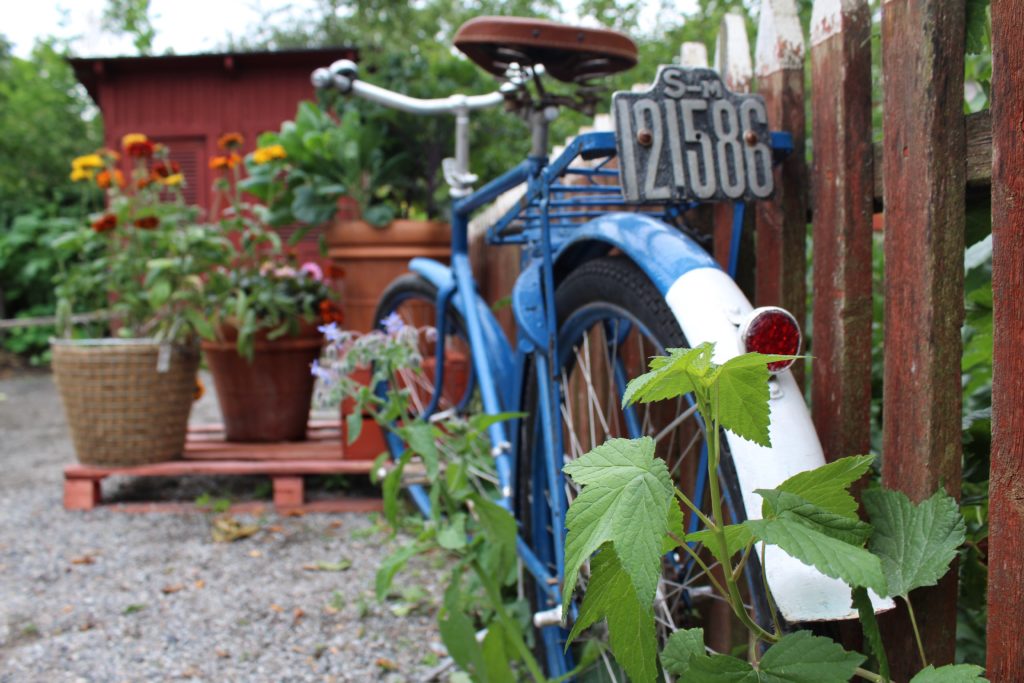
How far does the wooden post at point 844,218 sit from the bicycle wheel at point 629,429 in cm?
18

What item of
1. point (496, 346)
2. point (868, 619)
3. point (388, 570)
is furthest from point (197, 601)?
point (868, 619)

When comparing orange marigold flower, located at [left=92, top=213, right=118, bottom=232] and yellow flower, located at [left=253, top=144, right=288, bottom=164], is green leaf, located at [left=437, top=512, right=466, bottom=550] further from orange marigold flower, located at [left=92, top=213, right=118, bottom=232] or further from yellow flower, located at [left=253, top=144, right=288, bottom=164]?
yellow flower, located at [left=253, top=144, right=288, bottom=164]

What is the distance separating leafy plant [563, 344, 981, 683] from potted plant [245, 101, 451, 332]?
2.86m

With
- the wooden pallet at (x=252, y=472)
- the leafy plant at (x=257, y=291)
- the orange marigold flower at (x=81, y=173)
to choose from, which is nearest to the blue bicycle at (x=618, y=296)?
the wooden pallet at (x=252, y=472)

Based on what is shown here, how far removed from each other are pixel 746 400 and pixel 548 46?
0.97 m

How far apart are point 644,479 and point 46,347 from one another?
9.92 m

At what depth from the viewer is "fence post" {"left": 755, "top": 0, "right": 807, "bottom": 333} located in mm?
1251

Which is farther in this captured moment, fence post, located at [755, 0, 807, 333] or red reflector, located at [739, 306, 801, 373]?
fence post, located at [755, 0, 807, 333]

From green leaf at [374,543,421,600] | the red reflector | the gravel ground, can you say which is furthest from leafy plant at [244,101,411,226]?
the red reflector

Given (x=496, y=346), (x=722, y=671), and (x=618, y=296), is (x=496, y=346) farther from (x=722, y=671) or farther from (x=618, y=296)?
(x=722, y=671)

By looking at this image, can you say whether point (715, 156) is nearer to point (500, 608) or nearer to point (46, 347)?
point (500, 608)

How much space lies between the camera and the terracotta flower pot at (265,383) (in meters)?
3.34

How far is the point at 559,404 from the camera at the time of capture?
1.49 meters

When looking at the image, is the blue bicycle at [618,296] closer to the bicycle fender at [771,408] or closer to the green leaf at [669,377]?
the bicycle fender at [771,408]
